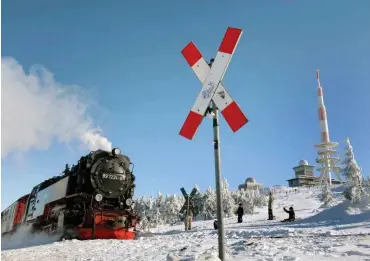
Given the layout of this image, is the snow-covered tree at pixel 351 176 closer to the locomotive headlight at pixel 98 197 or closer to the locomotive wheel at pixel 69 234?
the locomotive headlight at pixel 98 197

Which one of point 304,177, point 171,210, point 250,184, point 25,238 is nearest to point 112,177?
point 25,238

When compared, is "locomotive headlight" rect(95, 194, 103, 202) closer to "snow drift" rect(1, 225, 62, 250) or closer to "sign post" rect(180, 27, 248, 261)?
"snow drift" rect(1, 225, 62, 250)

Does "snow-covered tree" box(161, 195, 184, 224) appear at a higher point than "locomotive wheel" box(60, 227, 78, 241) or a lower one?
higher

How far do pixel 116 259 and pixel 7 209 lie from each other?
24.7 m

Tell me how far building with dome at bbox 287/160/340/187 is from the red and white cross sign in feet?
444

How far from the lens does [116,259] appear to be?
8.96 m

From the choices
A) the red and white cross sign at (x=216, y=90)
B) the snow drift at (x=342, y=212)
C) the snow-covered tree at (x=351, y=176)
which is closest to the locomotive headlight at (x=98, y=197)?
the snow drift at (x=342, y=212)

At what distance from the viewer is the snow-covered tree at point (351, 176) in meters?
28.2

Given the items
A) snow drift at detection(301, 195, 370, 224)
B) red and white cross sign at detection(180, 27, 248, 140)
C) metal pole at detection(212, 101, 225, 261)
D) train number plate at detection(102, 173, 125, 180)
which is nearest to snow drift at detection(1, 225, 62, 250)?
train number plate at detection(102, 173, 125, 180)

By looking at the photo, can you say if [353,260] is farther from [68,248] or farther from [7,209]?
[7,209]

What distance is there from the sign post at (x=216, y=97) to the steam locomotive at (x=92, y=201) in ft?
43.3

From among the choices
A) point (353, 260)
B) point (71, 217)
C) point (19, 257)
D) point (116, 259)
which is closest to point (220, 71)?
point (353, 260)

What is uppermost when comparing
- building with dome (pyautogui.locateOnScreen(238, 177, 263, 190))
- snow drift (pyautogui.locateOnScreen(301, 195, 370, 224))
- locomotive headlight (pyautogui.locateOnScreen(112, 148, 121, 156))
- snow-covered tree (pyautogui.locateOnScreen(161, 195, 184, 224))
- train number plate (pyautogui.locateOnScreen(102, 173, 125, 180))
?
building with dome (pyautogui.locateOnScreen(238, 177, 263, 190))

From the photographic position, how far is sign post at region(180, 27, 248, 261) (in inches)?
206
